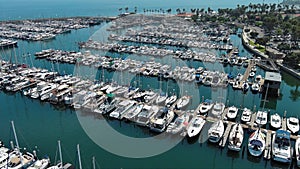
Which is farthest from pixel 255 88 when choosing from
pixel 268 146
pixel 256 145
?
pixel 256 145

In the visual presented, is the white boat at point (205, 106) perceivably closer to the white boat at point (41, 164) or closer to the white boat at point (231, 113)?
the white boat at point (231, 113)

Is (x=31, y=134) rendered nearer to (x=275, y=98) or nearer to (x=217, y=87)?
(x=217, y=87)

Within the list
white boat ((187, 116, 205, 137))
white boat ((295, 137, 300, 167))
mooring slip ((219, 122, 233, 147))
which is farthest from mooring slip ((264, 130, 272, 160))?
white boat ((187, 116, 205, 137))

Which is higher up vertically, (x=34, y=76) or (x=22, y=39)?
(x=22, y=39)

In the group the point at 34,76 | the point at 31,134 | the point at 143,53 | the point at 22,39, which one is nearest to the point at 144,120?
the point at 31,134

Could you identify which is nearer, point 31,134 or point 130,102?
point 31,134

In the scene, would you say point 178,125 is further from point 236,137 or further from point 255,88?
point 255,88

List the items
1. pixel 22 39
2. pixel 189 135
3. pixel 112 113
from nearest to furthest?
pixel 189 135
pixel 112 113
pixel 22 39

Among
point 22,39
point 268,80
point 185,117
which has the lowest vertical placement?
point 185,117
